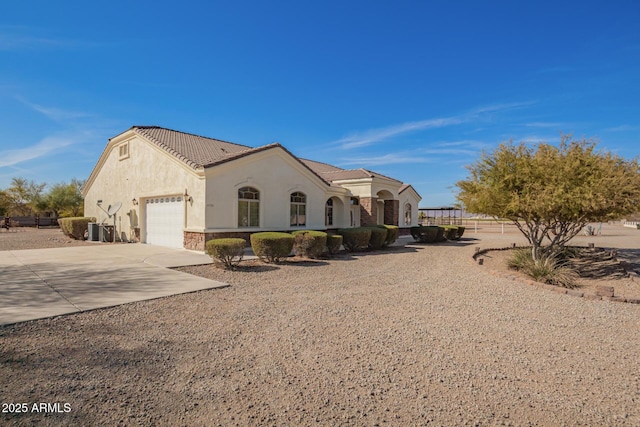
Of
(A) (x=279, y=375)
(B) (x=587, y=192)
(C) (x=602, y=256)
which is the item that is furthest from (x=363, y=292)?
(C) (x=602, y=256)

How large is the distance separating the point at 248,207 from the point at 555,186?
1226 cm

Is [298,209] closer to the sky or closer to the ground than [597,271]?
closer to the sky

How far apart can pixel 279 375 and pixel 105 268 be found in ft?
30.1

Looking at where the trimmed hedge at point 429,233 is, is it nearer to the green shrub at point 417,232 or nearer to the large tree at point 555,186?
the green shrub at point 417,232

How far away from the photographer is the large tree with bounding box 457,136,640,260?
10742mm

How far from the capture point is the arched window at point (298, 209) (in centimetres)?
1825

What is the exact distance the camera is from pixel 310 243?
13.3 m

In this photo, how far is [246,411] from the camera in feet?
11.0

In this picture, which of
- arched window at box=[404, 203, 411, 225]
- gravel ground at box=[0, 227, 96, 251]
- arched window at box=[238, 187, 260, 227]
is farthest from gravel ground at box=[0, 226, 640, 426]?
arched window at box=[404, 203, 411, 225]

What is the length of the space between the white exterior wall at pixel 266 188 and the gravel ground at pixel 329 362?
297 inches

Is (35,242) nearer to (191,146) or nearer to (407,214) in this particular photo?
(191,146)

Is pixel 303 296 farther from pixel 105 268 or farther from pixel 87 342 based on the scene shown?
pixel 105 268

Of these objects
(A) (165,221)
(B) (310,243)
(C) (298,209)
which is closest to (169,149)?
(A) (165,221)

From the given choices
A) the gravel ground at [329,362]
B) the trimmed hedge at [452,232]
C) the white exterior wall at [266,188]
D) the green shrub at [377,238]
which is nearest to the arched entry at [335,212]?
the white exterior wall at [266,188]
